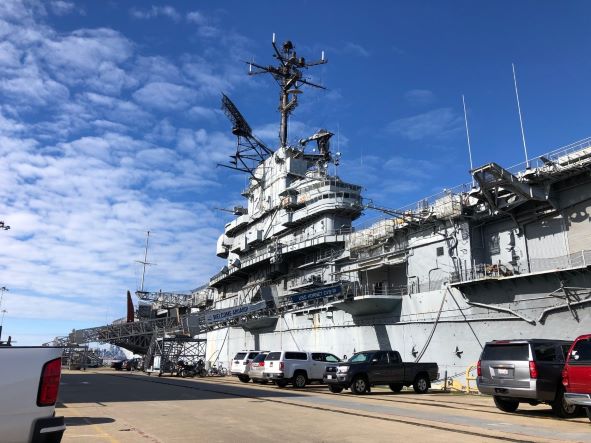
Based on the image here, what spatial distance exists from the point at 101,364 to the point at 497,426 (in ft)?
236

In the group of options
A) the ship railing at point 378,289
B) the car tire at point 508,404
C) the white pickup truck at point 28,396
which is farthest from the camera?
the ship railing at point 378,289

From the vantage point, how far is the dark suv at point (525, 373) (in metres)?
12.5

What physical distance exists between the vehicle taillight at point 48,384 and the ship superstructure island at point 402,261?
19.8 meters

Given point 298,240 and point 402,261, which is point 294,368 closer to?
point 402,261

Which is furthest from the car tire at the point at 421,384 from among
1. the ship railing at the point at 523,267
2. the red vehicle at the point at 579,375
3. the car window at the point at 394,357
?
the red vehicle at the point at 579,375

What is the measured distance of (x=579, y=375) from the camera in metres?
10.8

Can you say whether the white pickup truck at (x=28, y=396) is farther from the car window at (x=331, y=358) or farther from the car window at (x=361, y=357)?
the car window at (x=331, y=358)

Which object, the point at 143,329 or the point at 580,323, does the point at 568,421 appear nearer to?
→ the point at 580,323

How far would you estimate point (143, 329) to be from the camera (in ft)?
213

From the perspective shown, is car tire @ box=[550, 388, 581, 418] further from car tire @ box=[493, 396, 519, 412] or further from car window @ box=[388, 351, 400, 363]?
car window @ box=[388, 351, 400, 363]

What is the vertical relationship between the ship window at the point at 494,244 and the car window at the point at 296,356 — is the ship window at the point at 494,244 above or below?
above

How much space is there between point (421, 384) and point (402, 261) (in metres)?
9.92

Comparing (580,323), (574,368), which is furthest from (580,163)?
(574,368)

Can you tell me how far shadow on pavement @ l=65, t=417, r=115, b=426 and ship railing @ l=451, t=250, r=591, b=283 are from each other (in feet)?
56.4
